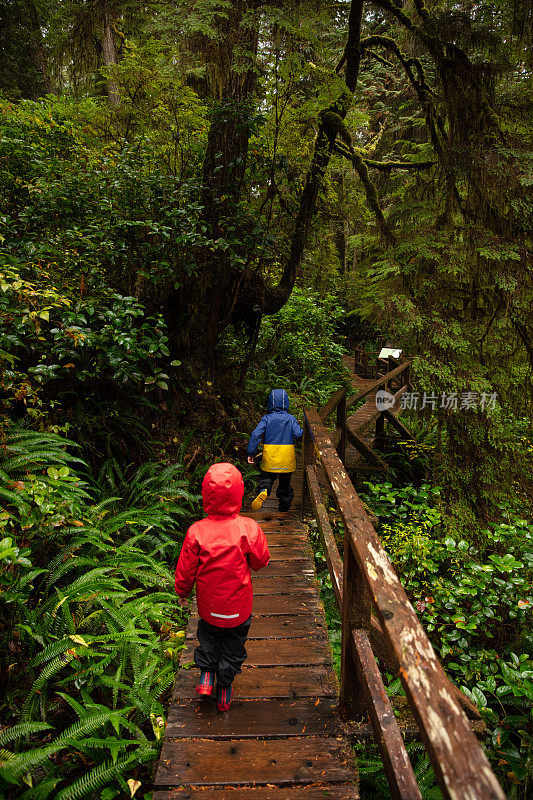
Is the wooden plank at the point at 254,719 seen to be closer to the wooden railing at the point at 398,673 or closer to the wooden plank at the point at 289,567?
the wooden railing at the point at 398,673

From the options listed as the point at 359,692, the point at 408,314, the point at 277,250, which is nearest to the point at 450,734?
the point at 359,692

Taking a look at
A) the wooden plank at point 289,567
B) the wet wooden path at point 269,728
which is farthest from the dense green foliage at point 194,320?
the wooden plank at point 289,567

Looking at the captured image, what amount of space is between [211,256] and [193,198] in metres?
0.77

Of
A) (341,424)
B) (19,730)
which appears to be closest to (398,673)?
(19,730)

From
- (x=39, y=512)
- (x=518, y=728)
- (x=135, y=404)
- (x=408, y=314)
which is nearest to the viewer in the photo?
(x=39, y=512)

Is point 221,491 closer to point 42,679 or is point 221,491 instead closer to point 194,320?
point 42,679

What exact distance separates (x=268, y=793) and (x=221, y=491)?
1.46m

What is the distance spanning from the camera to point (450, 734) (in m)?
1.19

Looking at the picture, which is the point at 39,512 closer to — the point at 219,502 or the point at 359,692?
the point at 219,502

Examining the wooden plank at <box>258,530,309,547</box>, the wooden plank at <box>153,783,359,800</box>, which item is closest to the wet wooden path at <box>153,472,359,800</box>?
the wooden plank at <box>153,783,359,800</box>

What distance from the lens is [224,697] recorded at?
256cm

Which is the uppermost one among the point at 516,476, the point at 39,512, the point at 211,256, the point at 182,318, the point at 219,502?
the point at 211,256

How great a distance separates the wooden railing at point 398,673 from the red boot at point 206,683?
77 centimetres

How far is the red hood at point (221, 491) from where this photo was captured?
2.55 m
